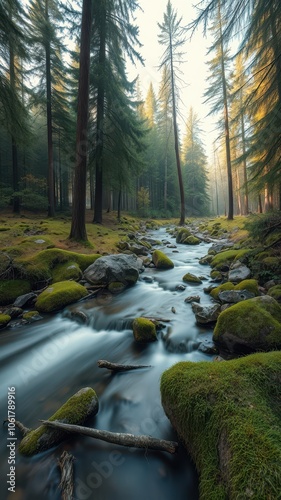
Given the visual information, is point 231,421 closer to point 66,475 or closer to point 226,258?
point 66,475

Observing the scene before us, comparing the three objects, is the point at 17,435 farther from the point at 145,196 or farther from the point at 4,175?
the point at 145,196

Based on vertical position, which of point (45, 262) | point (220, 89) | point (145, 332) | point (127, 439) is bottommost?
point (127, 439)

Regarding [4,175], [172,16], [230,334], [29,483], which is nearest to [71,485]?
[29,483]

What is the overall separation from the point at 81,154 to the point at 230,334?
8246 mm

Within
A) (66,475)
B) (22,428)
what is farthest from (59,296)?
(66,475)

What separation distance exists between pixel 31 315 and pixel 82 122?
7.86 metres

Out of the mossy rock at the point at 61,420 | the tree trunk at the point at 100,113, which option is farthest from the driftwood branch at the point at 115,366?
the tree trunk at the point at 100,113

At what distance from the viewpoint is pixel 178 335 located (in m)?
4.32

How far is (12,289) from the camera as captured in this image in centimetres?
573

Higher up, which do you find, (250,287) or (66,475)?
(250,287)

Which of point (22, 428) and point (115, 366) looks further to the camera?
point (115, 366)

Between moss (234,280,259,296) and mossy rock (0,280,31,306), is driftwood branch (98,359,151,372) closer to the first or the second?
moss (234,280,259,296)

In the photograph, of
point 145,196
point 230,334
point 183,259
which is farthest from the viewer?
point 145,196

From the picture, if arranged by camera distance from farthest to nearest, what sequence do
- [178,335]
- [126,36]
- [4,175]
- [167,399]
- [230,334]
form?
[4,175]
[126,36]
[178,335]
[230,334]
[167,399]
